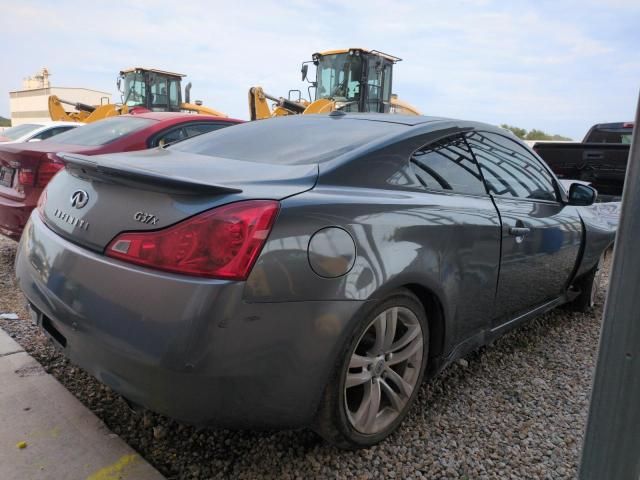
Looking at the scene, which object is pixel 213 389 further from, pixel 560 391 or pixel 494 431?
pixel 560 391

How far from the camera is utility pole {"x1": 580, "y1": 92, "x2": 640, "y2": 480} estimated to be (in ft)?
3.52

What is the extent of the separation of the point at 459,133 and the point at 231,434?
183cm

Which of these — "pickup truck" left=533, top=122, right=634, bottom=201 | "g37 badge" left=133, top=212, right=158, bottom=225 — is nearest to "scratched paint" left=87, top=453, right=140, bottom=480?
"g37 badge" left=133, top=212, right=158, bottom=225

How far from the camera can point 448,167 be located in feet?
7.99

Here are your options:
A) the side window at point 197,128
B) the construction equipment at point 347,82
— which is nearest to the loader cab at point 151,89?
the construction equipment at point 347,82

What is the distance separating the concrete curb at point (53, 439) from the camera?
185 cm

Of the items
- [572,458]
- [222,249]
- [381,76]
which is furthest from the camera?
[381,76]

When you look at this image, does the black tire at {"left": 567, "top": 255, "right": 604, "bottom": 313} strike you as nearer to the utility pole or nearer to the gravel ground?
the gravel ground

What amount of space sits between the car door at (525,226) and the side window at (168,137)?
9.95 feet

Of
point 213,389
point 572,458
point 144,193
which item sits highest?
point 144,193

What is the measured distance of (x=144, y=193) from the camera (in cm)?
171

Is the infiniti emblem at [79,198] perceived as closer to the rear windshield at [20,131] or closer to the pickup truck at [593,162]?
the pickup truck at [593,162]

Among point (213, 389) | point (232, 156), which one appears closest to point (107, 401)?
point (213, 389)

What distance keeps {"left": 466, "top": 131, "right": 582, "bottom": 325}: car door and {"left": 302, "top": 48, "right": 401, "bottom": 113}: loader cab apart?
A: 8.66 metres
